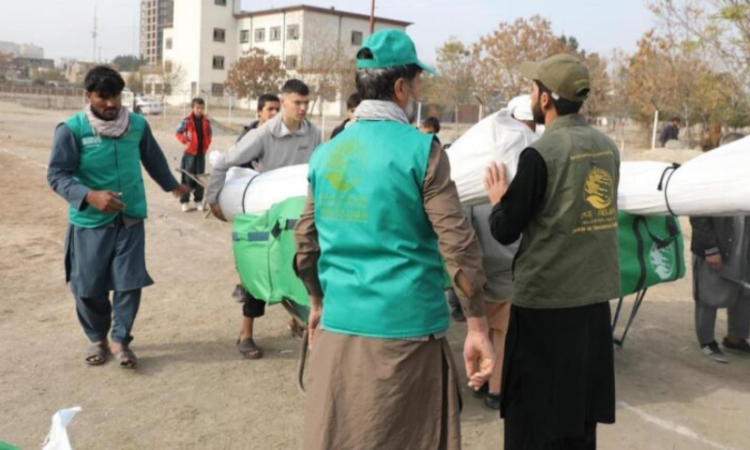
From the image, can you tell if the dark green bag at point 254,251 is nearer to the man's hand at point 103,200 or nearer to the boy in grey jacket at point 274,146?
the boy in grey jacket at point 274,146

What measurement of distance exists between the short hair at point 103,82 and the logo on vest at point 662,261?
11.4 feet

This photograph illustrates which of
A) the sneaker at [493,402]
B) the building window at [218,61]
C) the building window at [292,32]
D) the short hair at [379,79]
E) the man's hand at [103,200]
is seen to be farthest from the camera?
the building window at [218,61]

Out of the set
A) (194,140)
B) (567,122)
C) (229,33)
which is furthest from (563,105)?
(229,33)

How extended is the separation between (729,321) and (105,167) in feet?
15.5

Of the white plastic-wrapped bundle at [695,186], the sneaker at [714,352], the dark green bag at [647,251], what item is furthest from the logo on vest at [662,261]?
the sneaker at [714,352]

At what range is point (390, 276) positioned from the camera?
93.0 inches

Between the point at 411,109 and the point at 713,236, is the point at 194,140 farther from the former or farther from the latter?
the point at 411,109

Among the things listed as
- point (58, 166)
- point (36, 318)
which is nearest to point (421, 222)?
point (58, 166)

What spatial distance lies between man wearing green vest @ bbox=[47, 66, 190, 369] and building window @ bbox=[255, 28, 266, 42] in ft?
195

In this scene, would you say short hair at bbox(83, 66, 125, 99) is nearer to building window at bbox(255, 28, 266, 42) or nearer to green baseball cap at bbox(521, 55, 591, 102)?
green baseball cap at bbox(521, 55, 591, 102)

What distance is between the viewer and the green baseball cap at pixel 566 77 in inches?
114

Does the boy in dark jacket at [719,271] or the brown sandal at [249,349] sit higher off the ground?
the boy in dark jacket at [719,271]

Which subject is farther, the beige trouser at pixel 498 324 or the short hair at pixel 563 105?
the beige trouser at pixel 498 324

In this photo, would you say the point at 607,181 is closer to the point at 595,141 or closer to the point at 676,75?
the point at 595,141
